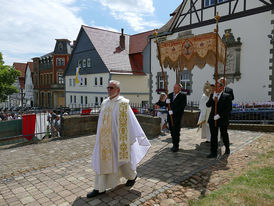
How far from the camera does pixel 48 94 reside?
45500mm

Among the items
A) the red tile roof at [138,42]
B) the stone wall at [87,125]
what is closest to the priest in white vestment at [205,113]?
the stone wall at [87,125]

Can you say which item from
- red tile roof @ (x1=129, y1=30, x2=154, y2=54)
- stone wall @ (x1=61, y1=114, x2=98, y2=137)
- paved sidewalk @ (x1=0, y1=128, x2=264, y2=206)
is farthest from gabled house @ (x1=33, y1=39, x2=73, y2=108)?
paved sidewalk @ (x1=0, y1=128, x2=264, y2=206)

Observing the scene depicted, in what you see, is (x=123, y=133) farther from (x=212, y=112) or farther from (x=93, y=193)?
(x=212, y=112)

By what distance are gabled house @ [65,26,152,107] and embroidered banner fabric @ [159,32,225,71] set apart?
63.2 feet

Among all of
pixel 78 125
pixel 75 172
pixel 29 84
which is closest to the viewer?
pixel 75 172

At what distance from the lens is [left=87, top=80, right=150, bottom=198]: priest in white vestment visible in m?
3.75

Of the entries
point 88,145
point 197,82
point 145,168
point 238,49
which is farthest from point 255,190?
point 197,82

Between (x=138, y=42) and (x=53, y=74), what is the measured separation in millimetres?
19551

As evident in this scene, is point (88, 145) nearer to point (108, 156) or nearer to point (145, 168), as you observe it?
point (145, 168)

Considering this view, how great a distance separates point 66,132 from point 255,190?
6.94 metres

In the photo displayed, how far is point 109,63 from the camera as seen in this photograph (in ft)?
93.2

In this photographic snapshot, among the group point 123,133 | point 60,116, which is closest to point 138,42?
point 60,116

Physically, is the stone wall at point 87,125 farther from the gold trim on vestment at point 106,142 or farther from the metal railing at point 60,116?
the gold trim on vestment at point 106,142

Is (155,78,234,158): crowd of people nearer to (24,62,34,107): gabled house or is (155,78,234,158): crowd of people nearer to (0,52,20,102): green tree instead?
(0,52,20,102): green tree
